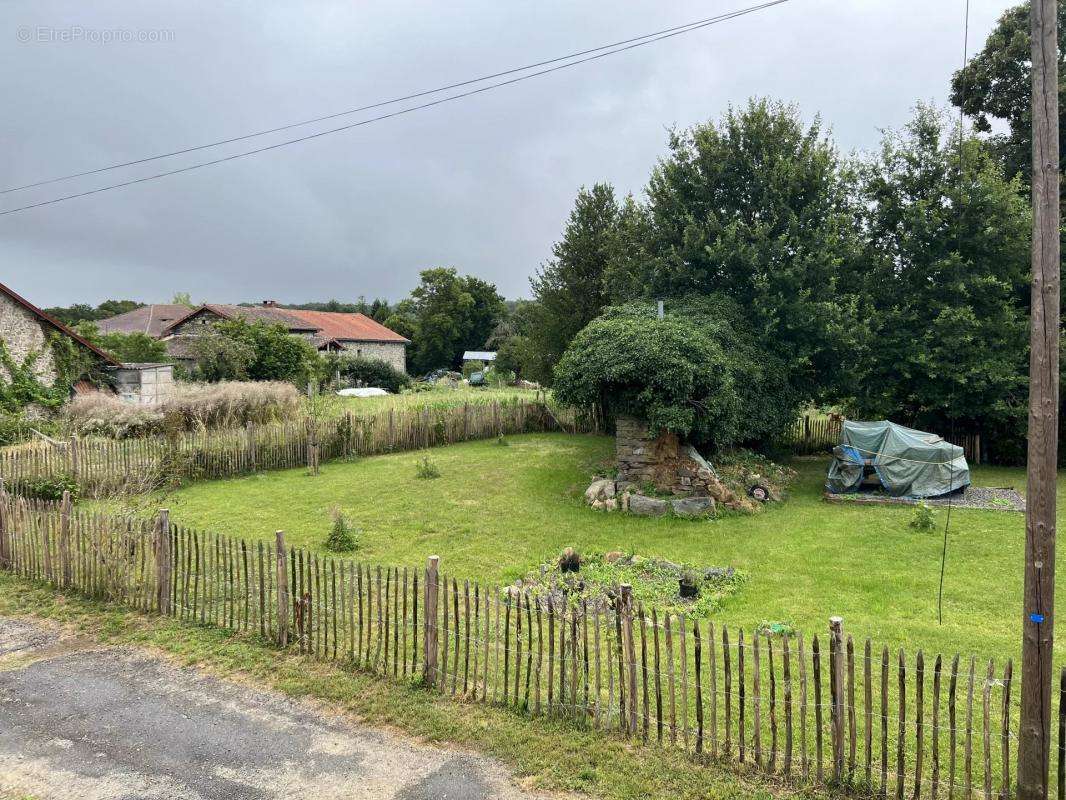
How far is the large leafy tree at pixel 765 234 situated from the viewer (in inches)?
732

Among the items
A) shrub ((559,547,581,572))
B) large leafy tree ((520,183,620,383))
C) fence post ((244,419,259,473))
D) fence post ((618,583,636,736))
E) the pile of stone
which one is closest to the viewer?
fence post ((618,583,636,736))

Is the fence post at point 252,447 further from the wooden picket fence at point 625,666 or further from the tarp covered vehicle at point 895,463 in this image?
the tarp covered vehicle at point 895,463

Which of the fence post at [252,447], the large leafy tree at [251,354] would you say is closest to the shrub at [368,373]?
the large leafy tree at [251,354]

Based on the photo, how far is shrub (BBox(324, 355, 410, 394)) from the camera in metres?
45.3

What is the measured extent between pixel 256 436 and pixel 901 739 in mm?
17499

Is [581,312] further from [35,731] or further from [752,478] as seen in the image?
[35,731]

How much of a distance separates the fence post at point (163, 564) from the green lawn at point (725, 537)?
129 inches

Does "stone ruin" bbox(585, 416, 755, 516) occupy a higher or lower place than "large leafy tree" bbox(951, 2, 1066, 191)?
lower

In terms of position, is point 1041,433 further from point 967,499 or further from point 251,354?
point 251,354

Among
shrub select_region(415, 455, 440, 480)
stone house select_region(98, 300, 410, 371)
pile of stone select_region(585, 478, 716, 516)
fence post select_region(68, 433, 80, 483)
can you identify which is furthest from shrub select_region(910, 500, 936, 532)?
stone house select_region(98, 300, 410, 371)

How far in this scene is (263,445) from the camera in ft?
62.3

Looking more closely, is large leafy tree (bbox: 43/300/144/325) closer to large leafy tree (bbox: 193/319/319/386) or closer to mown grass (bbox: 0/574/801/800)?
large leafy tree (bbox: 193/319/319/386)

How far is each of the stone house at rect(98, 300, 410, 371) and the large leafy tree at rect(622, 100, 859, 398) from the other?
30.0 metres

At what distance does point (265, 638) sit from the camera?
771 centimetres
